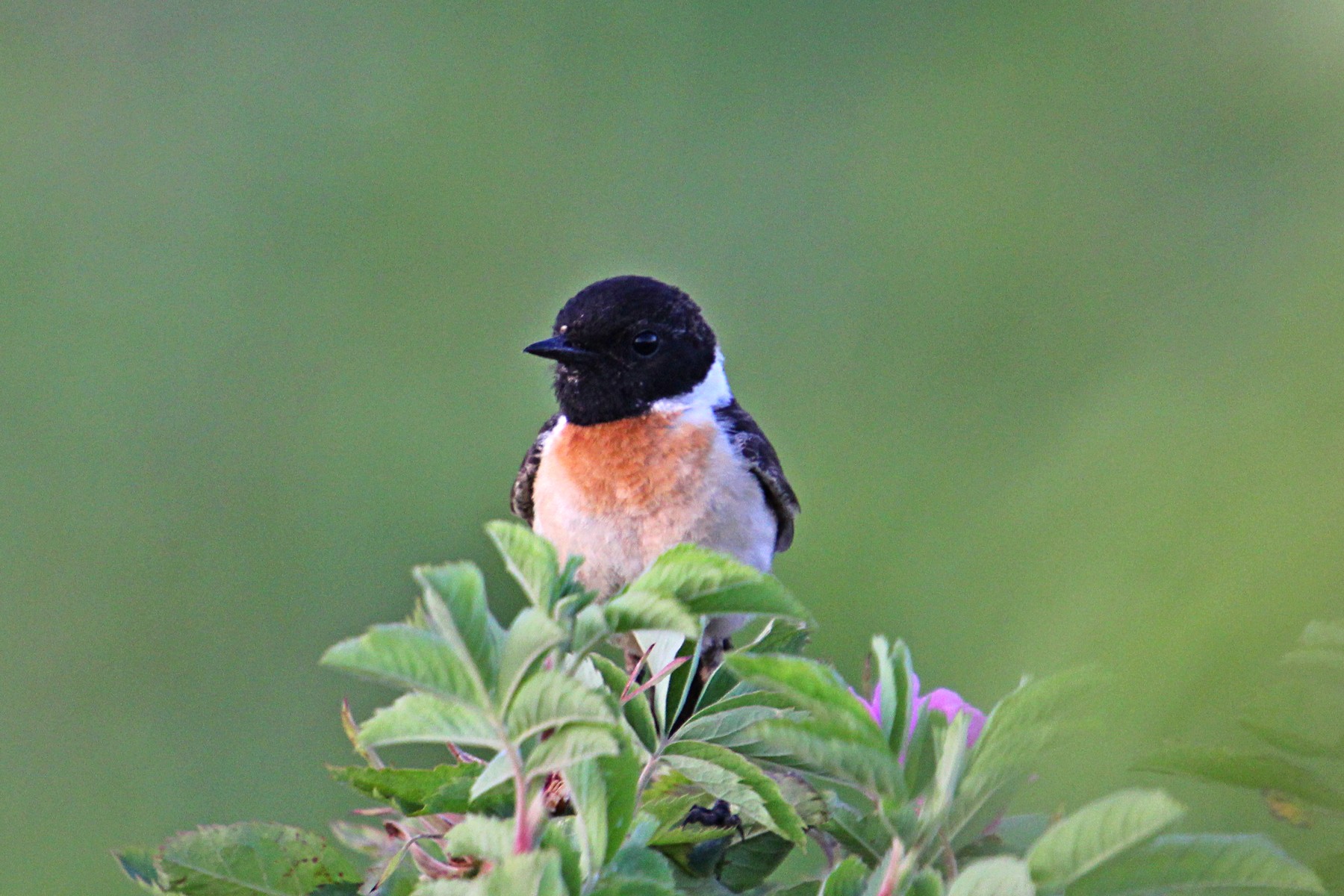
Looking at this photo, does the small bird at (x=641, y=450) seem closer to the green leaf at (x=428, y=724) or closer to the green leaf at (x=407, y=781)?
the green leaf at (x=407, y=781)

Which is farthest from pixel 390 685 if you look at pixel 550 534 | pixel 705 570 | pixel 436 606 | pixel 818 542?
pixel 818 542

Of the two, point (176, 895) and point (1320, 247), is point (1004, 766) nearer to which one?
point (176, 895)

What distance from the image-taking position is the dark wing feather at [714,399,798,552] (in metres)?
2.79

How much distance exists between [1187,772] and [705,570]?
0.91 feet

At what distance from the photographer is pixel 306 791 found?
13.3 ft

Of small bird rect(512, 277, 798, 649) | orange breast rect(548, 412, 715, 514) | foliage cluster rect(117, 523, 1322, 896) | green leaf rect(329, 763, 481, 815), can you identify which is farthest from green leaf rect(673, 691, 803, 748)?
orange breast rect(548, 412, 715, 514)

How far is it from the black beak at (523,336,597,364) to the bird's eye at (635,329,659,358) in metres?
0.09

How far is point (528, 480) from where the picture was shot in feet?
9.54

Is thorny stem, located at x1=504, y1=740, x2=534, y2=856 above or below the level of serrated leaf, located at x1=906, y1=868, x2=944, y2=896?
above

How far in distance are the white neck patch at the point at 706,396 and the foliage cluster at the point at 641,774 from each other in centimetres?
200

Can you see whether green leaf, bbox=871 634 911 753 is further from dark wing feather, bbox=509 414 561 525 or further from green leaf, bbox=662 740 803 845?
dark wing feather, bbox=509 414 561 525

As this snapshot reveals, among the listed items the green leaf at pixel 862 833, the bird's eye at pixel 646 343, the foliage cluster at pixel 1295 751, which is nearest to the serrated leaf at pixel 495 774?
the green leaf at pixel 862 833

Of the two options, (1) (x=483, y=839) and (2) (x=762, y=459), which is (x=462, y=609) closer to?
(1) (x=483, y=839)

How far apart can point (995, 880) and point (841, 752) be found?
9 centimetres
